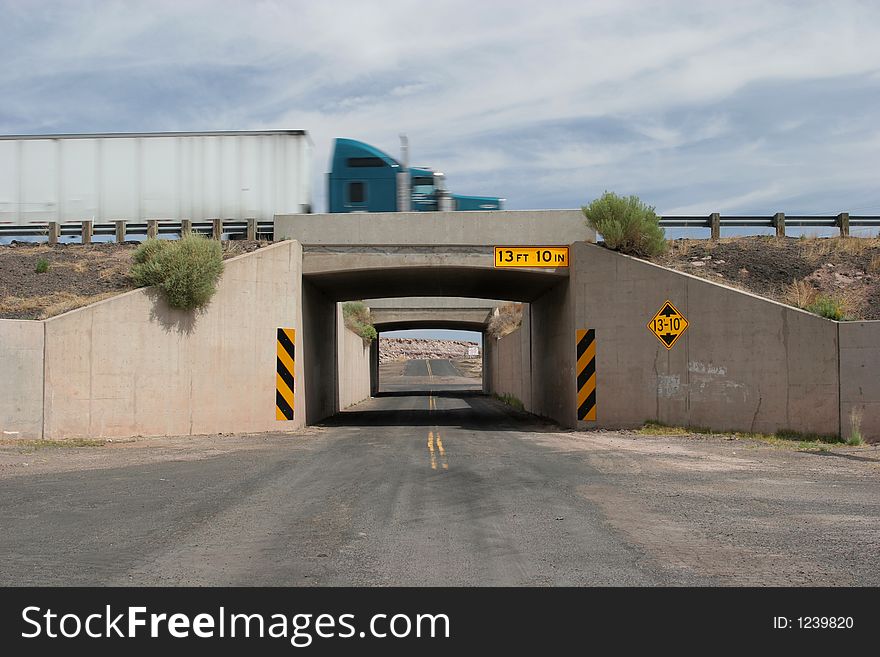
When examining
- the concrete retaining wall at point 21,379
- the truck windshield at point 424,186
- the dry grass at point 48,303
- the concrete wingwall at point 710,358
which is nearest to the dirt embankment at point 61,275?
the dry grass at point 48,303

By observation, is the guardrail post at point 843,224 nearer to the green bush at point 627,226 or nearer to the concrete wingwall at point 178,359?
the green bush at point 627,226

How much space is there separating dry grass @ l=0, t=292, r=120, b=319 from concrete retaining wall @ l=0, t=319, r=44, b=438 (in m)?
1.39

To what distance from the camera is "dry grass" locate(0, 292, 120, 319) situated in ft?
66.3

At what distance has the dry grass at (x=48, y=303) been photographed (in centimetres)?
2020

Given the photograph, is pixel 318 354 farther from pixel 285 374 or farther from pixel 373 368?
pixel 373 368

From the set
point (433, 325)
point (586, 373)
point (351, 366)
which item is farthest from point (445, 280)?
point (433, 325)

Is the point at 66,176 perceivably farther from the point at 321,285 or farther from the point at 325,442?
the point at 325,442

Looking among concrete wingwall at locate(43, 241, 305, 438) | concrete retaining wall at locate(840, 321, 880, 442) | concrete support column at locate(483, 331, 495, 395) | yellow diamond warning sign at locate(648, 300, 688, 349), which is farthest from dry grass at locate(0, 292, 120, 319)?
concrete support column at locate(483, 331, 495, 395)

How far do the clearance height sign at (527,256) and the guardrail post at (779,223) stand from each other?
25.8ft

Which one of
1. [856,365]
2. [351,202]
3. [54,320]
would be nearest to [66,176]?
[351,202]

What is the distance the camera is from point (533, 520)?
941cm

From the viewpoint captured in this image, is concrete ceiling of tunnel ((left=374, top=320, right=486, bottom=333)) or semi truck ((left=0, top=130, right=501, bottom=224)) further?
concrete ceiling of tunnel ((left=374, top=320, right=486, bottom=333))

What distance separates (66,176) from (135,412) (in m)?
13.9

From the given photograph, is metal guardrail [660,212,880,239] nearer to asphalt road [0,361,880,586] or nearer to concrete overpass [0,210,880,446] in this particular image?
concrete overpass [0,210,880,446]
